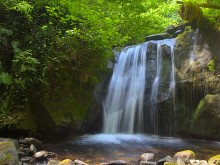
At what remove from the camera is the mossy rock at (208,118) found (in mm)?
8562

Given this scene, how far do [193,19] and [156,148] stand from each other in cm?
541

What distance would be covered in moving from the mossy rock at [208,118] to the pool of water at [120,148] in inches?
17.6

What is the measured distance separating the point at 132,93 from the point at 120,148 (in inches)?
144

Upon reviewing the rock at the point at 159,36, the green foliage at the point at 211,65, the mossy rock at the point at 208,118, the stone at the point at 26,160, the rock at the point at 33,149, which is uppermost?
the rock at the point at 159,36

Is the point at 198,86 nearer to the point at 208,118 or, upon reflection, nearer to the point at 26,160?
the point at 208,118

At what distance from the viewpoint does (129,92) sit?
34.6 ft

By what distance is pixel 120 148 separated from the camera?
7.16 metres

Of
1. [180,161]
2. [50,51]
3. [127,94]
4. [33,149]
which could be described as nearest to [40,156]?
[33,149]

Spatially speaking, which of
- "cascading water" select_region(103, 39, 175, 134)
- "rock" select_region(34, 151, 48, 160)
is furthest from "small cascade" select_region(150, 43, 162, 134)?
"rock" select_region(34, 151, 48, 160)

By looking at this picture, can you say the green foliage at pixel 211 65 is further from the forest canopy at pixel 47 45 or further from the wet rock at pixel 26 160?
the wet rock at pixel 26 160

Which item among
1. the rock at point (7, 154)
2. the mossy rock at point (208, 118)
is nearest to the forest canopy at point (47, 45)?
the rock at point (7, 154)

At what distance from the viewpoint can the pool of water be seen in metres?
6.20

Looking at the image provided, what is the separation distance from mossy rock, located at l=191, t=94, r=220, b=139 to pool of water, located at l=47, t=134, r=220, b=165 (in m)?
0.45

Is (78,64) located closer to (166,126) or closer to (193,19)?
(166,126)
